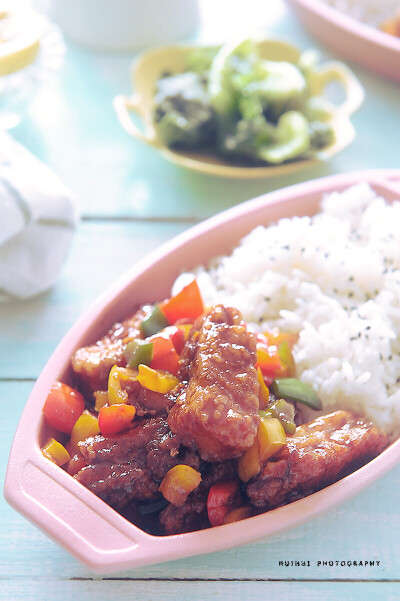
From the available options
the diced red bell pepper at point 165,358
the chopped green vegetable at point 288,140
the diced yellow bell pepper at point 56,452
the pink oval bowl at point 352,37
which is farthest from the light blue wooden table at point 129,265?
the diced red bell pepper at point 165,358

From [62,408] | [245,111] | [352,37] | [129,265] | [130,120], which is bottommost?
[129,265]

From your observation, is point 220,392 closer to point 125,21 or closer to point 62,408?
point 62,408

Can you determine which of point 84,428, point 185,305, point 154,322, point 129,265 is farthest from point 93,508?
point 129,265

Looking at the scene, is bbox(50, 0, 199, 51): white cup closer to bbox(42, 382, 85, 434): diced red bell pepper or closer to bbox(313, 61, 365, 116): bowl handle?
bbox(313, 61, 365, 116): bowl handle

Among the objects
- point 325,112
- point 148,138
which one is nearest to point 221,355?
point 148,138

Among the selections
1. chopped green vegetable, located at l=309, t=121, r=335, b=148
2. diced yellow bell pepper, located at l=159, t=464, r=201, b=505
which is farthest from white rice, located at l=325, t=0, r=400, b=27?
diced yellow bell pepper, located at l=159, t=464, r=201, b=505

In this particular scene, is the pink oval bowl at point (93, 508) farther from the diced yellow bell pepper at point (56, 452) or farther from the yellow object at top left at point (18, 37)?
the yellow object at top left at point (18, 37)

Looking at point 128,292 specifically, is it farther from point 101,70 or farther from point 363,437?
point 101,70
